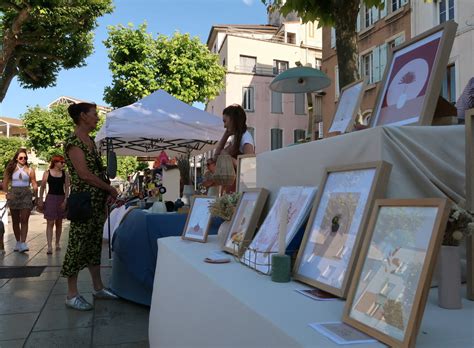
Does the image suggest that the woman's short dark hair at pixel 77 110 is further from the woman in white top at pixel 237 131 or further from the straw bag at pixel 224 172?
the straw bag at pixel 224 172

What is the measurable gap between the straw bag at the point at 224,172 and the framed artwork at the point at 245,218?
0.54 meters

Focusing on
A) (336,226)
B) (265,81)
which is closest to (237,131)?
(336,226)

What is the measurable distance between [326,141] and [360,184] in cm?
38

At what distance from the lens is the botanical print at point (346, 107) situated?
184 centimetres

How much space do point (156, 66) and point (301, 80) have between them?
1584cm

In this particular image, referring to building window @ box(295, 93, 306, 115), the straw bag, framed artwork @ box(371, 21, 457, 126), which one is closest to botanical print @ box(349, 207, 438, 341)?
framed artwork @ box(371, 21, 457, 126)

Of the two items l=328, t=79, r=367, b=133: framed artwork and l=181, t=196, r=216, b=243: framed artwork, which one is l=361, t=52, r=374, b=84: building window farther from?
l=328, t=79, r=367, b=133: framed artwork

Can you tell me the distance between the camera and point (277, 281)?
1343 mm

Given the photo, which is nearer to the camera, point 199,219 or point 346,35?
point 199,219

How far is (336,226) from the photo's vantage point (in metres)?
1.24

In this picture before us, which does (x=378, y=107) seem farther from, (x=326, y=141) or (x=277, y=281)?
(x=277, y=281)

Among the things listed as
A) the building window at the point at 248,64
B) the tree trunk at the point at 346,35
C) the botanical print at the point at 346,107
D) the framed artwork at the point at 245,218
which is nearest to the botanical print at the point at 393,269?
the framed artwork at the point at 245,218

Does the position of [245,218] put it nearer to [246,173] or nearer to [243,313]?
[246,173]

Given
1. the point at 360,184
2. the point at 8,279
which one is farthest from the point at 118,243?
the point at 360,184
